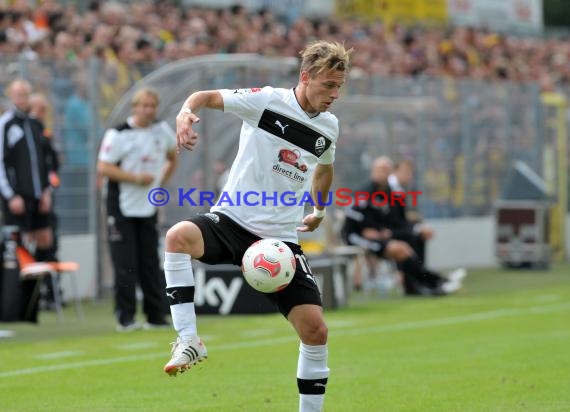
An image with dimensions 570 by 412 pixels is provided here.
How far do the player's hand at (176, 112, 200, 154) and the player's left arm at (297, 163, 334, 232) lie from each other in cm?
145

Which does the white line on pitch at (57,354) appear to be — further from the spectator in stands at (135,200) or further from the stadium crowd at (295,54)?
the stadium crowd at (295,54)

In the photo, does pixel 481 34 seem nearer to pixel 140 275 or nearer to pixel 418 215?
pixel 418 215

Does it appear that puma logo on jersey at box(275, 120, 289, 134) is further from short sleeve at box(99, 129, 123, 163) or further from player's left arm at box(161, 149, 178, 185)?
player's left arm at box(161, 149, 178, 185)

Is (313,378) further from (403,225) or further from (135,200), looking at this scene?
(403,225)

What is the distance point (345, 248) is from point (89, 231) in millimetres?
3544

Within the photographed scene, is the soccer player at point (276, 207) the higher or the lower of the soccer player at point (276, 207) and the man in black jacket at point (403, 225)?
the higher

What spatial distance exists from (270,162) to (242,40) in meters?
17.2

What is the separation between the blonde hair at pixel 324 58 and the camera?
764 cm

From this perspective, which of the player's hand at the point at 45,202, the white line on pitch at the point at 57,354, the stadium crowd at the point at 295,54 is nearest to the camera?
the white line on pitch at the point at 57,354

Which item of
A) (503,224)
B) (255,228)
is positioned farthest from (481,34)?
(255,228)

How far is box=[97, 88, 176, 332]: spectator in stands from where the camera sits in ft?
45.8

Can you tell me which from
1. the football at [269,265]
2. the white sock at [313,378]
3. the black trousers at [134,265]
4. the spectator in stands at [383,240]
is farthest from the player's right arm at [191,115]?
the spectator in stands at [383,240]

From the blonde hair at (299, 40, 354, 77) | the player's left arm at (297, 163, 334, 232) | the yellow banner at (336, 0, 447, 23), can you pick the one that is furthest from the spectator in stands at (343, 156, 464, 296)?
the yellow banner at (336, 0, 447, 23)

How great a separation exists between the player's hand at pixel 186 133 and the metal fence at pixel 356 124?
9.82 m
